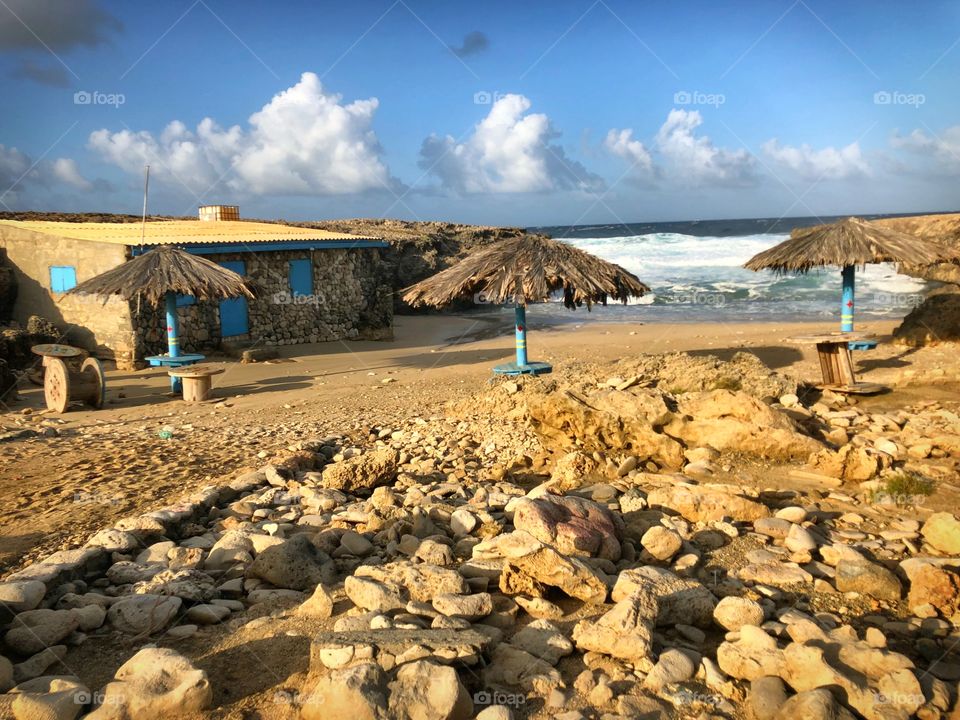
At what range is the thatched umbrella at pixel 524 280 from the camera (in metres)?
11.3

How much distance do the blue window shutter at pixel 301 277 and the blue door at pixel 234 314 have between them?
54.1 inches

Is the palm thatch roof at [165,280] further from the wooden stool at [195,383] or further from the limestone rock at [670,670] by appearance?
the limestone rock at [670,670]

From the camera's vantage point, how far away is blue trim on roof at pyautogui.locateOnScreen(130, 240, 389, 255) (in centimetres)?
1553

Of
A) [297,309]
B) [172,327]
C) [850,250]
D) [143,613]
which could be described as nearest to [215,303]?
[297,309]

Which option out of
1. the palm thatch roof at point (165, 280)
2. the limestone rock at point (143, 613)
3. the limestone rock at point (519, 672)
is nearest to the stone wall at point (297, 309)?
the palm thatch roof at point (165, 280)

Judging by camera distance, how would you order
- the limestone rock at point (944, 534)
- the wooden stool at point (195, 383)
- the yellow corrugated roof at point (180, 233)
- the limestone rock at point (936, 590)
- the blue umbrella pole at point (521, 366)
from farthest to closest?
the yellow corrugated roof at point (180, 233) → the wooden stool at point (195, 383) → the blue umbrella pole at point (521, 366) → the limestone rock at point (944, 534) → the limestone rock at point (936, 590)

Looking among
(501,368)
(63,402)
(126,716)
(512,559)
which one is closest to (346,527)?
(512,559)

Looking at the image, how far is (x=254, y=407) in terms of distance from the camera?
11.4 m

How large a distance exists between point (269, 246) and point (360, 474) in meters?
11.6

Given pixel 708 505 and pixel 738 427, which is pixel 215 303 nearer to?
pixel 738 427

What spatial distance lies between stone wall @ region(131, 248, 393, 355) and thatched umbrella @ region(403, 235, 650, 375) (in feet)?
17.8

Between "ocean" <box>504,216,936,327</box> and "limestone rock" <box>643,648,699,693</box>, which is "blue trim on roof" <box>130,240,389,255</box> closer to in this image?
"ocean" <box>504,216,936,327</box>

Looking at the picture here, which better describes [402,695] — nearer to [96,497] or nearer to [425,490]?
[425,490]

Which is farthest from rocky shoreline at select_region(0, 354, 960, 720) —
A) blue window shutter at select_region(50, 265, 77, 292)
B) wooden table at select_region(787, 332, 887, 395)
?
blue window shutter at select_region(50, 265, 77, 292)
